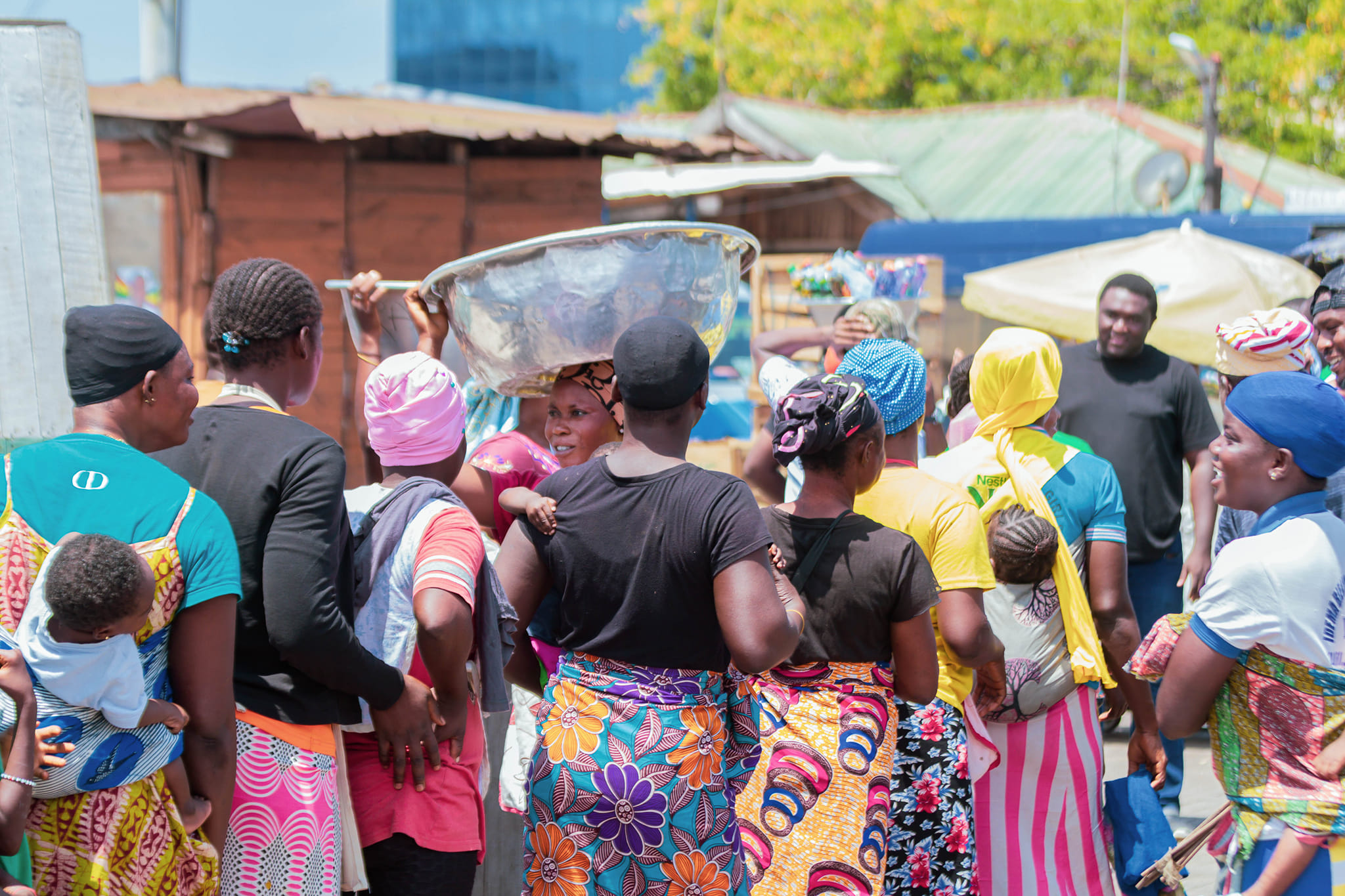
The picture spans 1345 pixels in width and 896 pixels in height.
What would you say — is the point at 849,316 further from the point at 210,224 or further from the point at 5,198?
the point at 210,224

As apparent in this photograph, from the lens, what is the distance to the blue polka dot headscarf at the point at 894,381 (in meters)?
3.16

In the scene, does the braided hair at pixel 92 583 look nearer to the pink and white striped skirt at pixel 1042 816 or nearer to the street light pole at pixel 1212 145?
the pink and white striped skirt at pixel 1042 816

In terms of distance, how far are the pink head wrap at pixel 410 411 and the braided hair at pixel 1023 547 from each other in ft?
5.32

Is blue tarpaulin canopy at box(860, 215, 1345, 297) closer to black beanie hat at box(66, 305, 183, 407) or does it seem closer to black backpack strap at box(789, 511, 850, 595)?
black backpack strap at box(789, 511, 850, 595)

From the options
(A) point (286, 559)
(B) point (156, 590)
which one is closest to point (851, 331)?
(A) point (286, 559)

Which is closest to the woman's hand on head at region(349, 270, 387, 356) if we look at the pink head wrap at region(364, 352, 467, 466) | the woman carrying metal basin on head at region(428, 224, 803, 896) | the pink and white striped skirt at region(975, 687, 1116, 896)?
the pink head wrap at region(364, 352, 467, 466)

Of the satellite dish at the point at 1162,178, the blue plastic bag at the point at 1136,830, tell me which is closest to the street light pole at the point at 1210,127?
the satellite dish at the point at 1162,178

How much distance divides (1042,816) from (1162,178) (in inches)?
477

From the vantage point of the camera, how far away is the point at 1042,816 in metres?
3.45

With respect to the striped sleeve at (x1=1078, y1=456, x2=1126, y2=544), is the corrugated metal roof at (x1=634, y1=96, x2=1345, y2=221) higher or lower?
higher

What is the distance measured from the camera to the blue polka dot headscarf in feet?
10.4

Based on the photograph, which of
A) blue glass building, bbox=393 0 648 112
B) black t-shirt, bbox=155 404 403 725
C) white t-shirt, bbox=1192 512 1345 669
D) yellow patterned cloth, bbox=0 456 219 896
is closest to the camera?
yellow patterned cloth, bbox=0 456 219 896

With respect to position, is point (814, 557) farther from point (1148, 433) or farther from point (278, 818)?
point (1148, 433)

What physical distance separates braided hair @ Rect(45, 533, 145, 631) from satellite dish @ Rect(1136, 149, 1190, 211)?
13.7m
